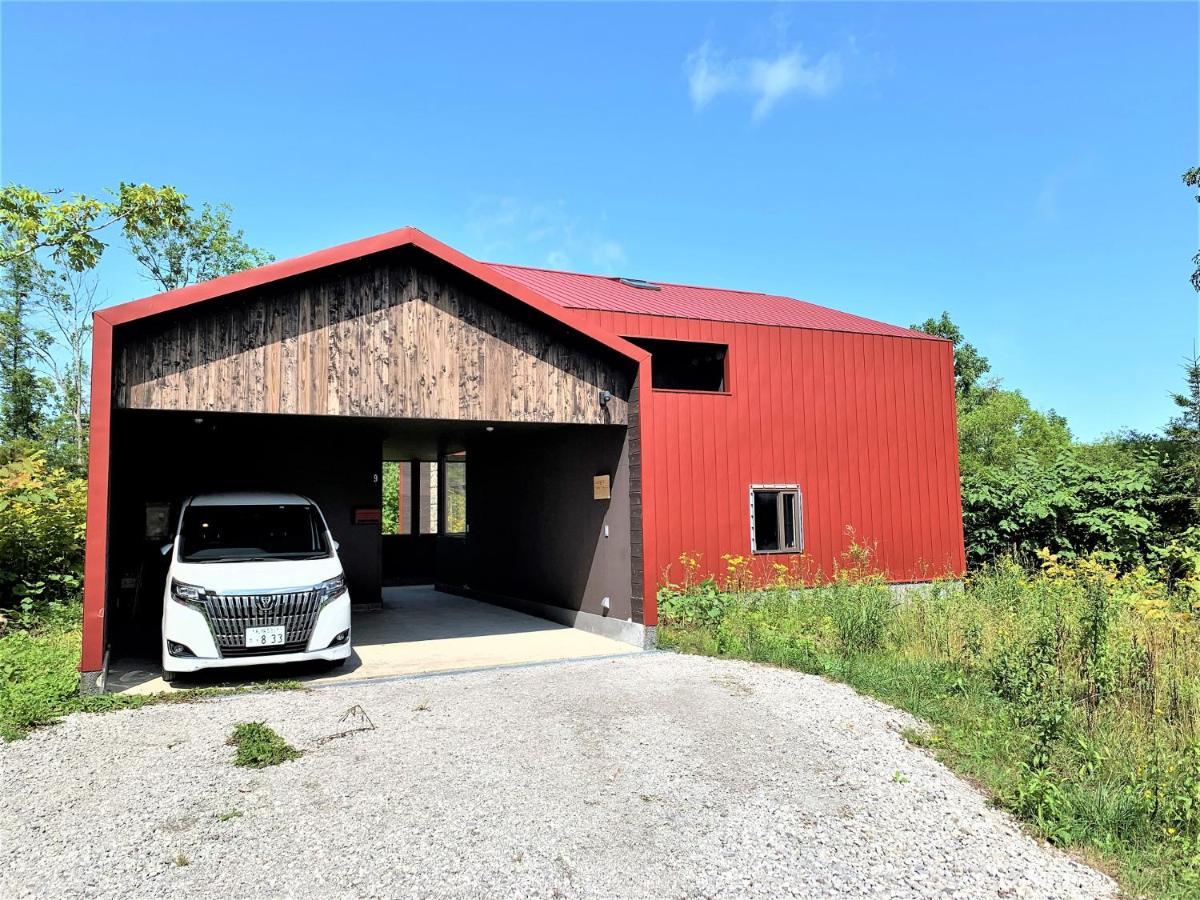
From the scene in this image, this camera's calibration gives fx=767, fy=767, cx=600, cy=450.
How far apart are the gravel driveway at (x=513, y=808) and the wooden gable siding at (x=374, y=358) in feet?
9.44

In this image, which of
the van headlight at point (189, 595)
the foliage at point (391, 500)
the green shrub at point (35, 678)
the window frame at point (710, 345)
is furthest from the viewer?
the foliage at point (391, 500)

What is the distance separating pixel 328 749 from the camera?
5320 mm

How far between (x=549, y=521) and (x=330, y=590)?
4.43 m

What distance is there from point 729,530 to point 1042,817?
7.65 metres

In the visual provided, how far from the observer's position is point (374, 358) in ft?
25.8

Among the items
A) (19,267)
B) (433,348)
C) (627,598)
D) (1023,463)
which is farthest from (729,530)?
(19,267)

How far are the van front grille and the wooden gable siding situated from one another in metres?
1.75

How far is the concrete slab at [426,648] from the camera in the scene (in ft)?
24.4

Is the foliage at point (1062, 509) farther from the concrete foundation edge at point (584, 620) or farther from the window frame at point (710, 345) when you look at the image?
the concrete foundation edge at point (584, 620)

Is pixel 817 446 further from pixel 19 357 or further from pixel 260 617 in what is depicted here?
pixel 19 357

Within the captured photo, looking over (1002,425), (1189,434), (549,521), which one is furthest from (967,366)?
(549,521)

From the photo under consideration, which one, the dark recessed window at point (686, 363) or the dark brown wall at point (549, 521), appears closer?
the dark brown wall at point (549, 521)

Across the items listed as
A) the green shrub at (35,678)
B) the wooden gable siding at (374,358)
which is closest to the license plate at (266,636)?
the green shrub at (35,678)

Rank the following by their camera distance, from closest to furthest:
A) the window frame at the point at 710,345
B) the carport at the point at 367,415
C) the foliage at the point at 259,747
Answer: the foliage at the point at 259,747 < the carport at the point at 367,415 < the window frame at the point at 710,345
